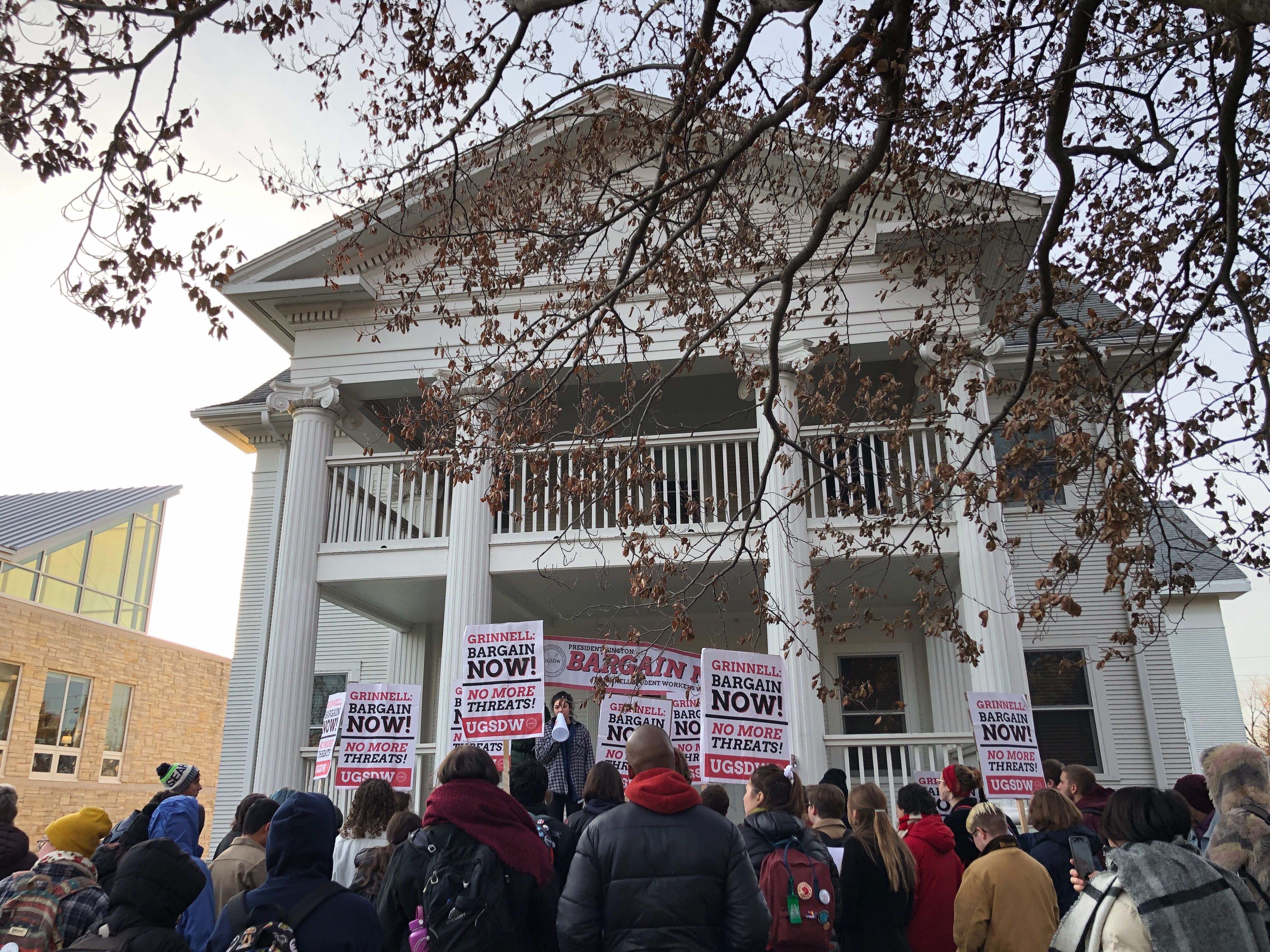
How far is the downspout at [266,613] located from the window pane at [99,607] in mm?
15025

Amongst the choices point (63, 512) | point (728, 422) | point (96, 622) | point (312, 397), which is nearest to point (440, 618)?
point (312, 397)

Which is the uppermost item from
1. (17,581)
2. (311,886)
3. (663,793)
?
(17,581)

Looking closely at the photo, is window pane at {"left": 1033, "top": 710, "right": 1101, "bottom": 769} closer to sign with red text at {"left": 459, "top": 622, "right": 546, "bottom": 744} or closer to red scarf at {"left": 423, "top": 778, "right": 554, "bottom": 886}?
sign with red text at {"left": 459, "top": 622, "right": 546, "bottom": 744}

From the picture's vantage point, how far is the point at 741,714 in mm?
8219

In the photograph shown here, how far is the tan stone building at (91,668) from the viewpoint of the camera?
23.7 m

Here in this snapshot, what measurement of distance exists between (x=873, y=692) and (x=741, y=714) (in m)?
6.57

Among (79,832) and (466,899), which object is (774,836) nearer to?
(466,899)

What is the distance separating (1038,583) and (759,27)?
160 inches

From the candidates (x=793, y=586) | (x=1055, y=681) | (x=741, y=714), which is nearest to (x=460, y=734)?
(x=741, y=714)

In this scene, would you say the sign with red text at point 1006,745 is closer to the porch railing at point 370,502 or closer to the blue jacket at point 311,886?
the porch railing at point 370,502

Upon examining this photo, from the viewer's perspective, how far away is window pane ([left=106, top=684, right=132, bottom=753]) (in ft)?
88.7

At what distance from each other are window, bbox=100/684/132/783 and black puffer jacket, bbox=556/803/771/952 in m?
27.1

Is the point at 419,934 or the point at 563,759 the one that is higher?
the point at 563,759

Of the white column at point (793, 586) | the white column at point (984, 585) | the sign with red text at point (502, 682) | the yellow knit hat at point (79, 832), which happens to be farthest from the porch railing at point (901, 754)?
the yellow knit hat at point (79, 832)
